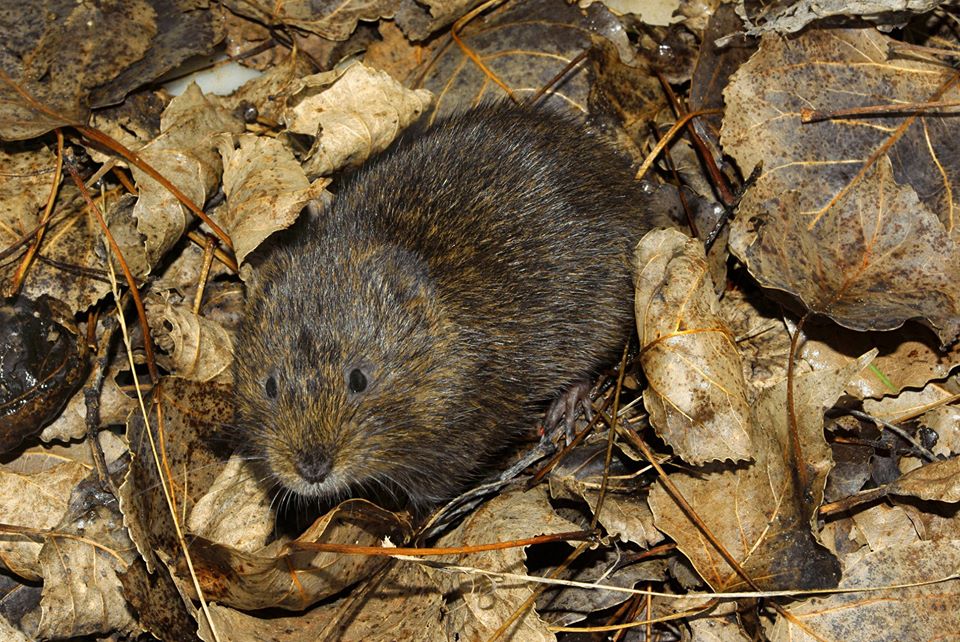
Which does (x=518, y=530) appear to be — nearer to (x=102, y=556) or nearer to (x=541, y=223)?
(x=541, y=223)

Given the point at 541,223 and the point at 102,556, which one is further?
the point at 541,223

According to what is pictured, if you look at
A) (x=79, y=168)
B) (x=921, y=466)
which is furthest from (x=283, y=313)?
(x=921, y=466)

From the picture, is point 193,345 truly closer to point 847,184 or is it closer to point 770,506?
point 770,506

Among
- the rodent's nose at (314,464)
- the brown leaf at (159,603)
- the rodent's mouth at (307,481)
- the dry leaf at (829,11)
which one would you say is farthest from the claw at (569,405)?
the dry leaf at (829,11)

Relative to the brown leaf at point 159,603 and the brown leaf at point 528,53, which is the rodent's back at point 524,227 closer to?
the brown leaf at point 528,53

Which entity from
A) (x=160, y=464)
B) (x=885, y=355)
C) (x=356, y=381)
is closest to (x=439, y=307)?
(x=356, y=381)
